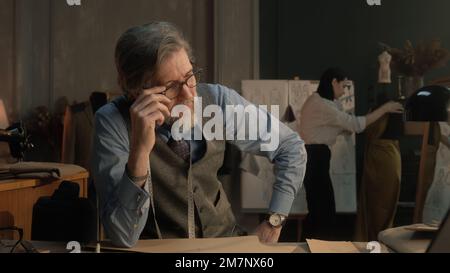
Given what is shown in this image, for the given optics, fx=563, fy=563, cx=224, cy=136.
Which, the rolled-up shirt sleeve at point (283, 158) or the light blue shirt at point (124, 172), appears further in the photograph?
the rolled-up shirt sleeve at point (283, 158)

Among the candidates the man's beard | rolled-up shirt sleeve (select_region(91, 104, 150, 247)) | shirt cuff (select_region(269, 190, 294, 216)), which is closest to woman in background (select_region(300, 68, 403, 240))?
shirt cuff (select_region(269, 190, 294, 216))

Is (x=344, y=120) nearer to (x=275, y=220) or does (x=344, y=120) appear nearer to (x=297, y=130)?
(x=297, y=130)

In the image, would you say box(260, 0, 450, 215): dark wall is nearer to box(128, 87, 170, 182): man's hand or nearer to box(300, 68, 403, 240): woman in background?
box(300, 68, 403, 240): woman in background

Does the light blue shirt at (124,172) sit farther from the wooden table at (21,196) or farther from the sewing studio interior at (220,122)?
the wooden table at (21,196)

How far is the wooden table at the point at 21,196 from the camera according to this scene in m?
0.80

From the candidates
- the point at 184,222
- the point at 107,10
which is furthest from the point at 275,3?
the point at 184,222

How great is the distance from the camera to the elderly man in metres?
0.62

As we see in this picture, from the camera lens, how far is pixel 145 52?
2.25ft

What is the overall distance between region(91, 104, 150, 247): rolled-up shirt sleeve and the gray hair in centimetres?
5

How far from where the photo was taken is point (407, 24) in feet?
2.79

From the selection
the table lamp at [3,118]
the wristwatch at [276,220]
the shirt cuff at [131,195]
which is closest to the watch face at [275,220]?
the wristwatch at [276,220]

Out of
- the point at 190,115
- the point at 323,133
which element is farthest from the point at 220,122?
the point at 323,133

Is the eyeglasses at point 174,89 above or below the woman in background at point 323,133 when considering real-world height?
above
